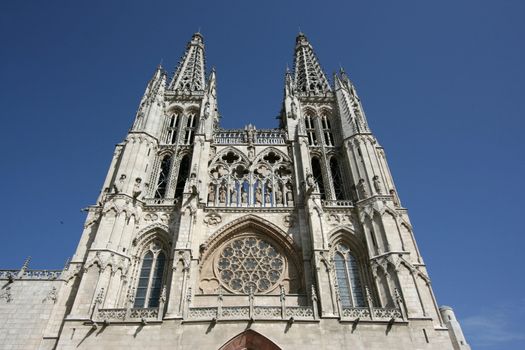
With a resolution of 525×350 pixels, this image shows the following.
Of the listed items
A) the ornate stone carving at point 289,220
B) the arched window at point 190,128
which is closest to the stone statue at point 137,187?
the arched window at point 190,128

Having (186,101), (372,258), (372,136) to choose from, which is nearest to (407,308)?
(372,258)

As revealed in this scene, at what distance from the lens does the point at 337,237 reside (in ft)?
57.1

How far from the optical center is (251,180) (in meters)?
20.0

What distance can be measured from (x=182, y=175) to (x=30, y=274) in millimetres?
9166

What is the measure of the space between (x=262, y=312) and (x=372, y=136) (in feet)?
40.1

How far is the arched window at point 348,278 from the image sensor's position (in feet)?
51.0

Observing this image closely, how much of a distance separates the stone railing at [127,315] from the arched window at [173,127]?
11.7 meters

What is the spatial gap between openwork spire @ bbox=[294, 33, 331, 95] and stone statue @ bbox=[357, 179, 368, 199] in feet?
32.3

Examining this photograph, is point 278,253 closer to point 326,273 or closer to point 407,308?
point 326,273

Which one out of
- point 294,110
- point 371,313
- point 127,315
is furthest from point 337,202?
point 127,315

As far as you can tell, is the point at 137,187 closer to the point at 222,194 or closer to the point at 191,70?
the point at 222,194

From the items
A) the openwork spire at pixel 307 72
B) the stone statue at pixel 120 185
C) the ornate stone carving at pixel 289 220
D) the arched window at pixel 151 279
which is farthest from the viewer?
the openwork spire at pixel 307 72

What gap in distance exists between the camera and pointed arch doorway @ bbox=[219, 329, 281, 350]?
505 inches

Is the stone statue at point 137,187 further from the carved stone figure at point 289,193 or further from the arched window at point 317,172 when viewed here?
the arched window at point 317,172
